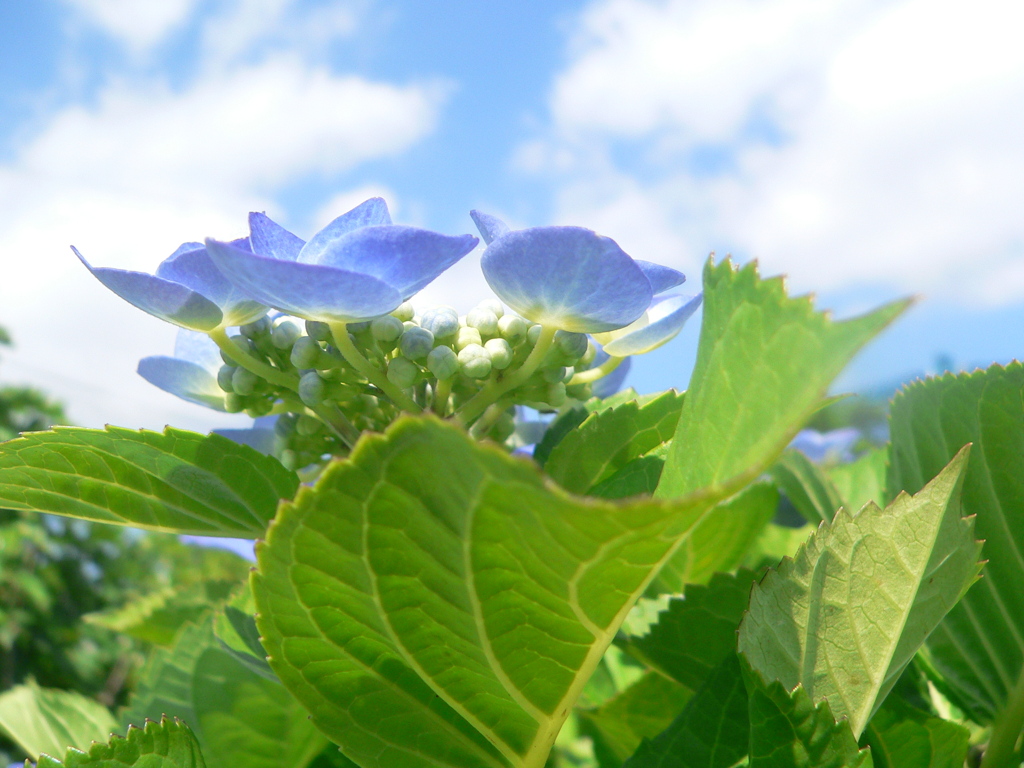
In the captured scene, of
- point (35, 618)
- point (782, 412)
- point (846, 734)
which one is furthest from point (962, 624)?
point (35, 618)

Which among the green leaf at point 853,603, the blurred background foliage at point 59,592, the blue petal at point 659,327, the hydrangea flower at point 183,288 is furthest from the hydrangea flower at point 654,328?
the blurred background foliage at point 59,592

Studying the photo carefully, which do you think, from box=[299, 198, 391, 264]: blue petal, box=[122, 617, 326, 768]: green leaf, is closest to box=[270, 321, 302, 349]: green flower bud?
box=[299, 198, 391, 264]: blue petal

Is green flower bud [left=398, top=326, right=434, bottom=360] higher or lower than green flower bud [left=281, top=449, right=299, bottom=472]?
higher

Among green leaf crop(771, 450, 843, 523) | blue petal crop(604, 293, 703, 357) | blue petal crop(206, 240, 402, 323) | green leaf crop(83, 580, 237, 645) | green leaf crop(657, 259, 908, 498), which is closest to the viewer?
green leaf crop(657, 259, 908, 498)

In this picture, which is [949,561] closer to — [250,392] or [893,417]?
[893,417]

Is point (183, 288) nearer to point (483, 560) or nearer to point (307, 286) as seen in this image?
point (307, 286)

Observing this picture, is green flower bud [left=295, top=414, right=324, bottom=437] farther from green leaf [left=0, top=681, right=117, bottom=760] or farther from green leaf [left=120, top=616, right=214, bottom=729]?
green leaf [left=0, top=681, right=117, bottom=760]
